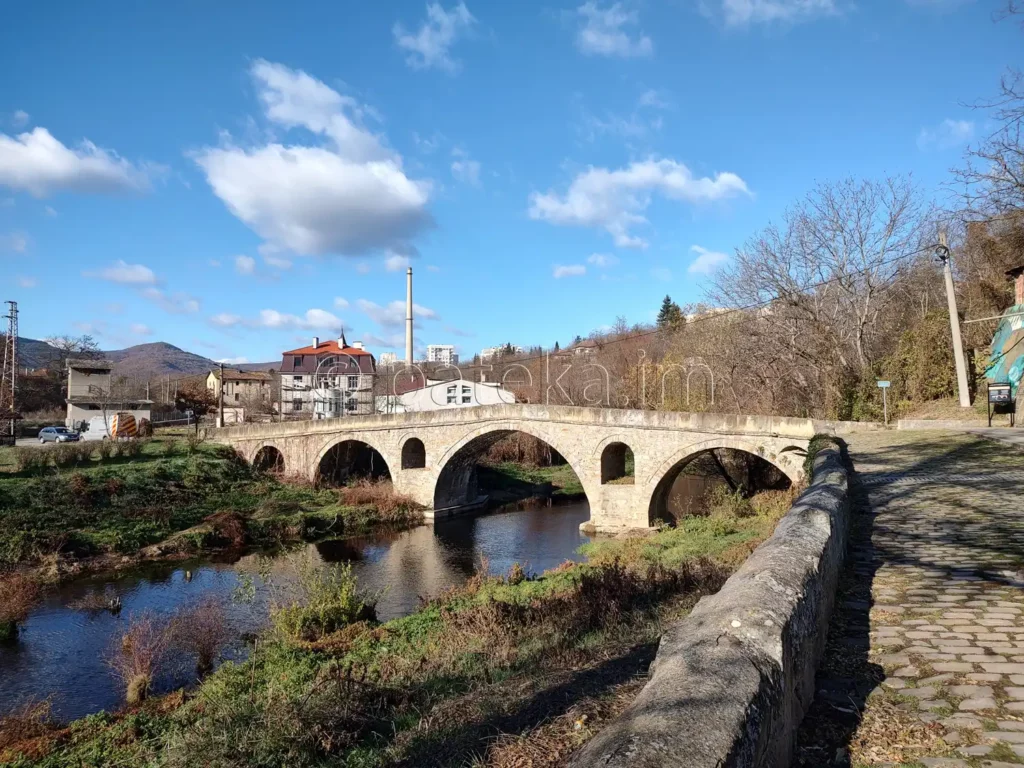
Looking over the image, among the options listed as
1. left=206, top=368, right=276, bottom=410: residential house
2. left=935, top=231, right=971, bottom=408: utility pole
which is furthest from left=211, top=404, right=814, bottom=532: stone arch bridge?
left=206, top=368, right=276, bottom=410: residential house

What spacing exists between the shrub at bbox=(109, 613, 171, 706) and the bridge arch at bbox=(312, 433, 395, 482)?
14691 millimetres

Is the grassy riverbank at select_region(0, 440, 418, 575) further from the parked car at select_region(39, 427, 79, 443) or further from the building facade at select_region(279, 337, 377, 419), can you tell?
the building facade at select_region(279, 337, 377, 419)

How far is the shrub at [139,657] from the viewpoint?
8.44 meters

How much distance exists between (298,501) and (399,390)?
1753 cm

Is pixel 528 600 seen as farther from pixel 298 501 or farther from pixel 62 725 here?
pixel 298 501

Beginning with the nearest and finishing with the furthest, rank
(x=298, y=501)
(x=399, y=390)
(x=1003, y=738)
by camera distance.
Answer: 1. (x=1003, y=738)
2. (x=298, y=501)
3. (x=399, y=390)

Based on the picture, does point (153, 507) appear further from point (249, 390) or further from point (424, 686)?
point (249, 390)

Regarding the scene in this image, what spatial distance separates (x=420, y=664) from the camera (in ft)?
22.1

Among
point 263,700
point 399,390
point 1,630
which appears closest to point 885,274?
point 263,700

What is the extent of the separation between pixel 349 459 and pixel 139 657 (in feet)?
66.7

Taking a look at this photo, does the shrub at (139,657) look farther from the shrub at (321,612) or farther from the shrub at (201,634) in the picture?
the shrub at (321,612)

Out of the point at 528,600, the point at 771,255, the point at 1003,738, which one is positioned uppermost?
the point at 771,255

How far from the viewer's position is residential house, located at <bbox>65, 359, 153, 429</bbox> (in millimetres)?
36125

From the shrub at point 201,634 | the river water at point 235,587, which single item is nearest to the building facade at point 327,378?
the river water at point 235,587
